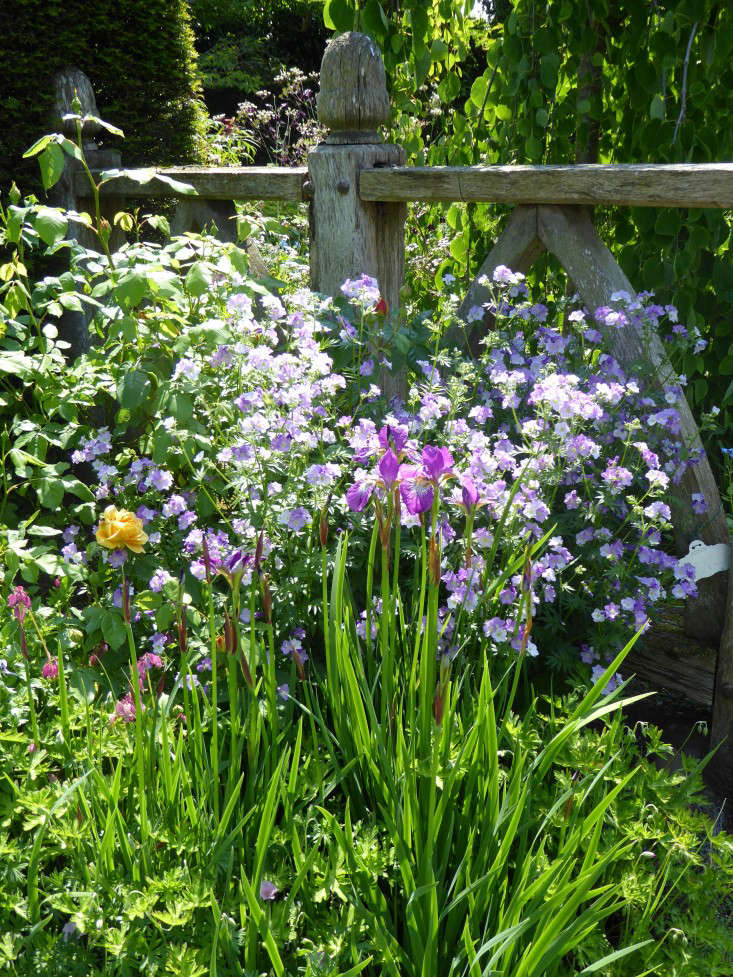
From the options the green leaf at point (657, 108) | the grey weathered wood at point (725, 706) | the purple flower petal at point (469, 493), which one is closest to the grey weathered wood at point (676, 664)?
the grey weathered wood at point (725, 706)

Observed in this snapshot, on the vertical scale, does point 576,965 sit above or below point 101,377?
below

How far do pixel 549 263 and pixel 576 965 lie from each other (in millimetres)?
2346

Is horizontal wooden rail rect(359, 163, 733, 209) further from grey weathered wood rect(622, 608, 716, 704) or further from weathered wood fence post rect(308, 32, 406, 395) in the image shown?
grey weathered wood rect(622, 608, 716, 704)

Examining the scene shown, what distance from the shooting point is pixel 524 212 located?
2.50 metres

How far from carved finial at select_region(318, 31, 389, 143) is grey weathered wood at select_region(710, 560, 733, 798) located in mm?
1606

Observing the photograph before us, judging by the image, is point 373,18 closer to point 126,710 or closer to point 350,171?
point 350,171

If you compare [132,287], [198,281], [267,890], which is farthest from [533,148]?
[267,890]

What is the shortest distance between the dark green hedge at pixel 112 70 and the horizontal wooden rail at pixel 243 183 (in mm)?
565

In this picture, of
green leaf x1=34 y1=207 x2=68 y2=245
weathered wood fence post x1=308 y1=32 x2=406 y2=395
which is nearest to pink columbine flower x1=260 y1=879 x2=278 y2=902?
green leaf x1=34 y1=207 x2=68 y2=245

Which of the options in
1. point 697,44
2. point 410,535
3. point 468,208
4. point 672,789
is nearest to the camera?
point 672,789

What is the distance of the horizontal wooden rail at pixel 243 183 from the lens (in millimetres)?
2834

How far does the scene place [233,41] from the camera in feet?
49.1

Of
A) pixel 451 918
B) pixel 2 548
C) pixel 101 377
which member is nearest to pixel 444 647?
pixel 451 918

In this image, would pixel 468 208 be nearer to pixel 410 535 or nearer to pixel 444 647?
pixel 410 535
